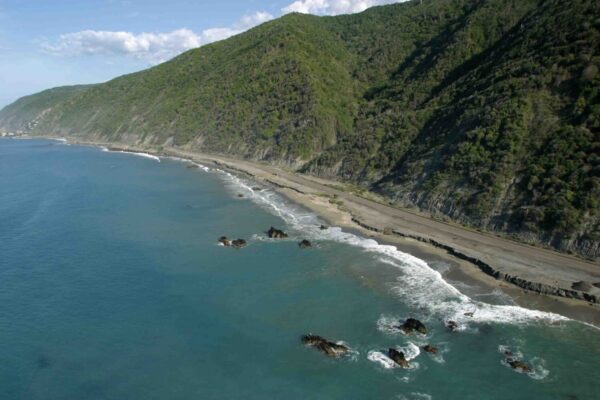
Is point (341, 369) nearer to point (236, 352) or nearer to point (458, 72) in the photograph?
point (236, 352)

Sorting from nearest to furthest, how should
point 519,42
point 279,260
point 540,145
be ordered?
1. point 279,260
2. point 540,145
3. point 519,42

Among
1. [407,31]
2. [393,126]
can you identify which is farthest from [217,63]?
[393,126]

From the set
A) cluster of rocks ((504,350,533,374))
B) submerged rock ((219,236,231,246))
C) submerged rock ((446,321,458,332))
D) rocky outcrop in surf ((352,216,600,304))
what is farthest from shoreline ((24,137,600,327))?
submerged rock ((219,236,231,246))

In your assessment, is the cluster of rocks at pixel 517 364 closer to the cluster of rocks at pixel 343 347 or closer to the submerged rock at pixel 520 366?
the submerged rock at pixel 520 366

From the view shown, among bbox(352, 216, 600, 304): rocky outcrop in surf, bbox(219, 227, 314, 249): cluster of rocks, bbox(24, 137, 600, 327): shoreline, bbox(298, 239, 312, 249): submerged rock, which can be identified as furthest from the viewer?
bbox(219, 227, 314, 249): cluster of rocks

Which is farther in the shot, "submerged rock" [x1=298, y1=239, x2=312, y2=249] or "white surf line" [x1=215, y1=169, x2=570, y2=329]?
"submerged rock" [x1=298, y1=239, x2=312, y2=249]

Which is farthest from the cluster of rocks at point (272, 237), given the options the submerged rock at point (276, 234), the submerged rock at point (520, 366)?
A: the submerged rock at point (520, 366)

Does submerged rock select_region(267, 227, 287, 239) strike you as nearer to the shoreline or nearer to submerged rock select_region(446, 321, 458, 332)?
the shoreline
